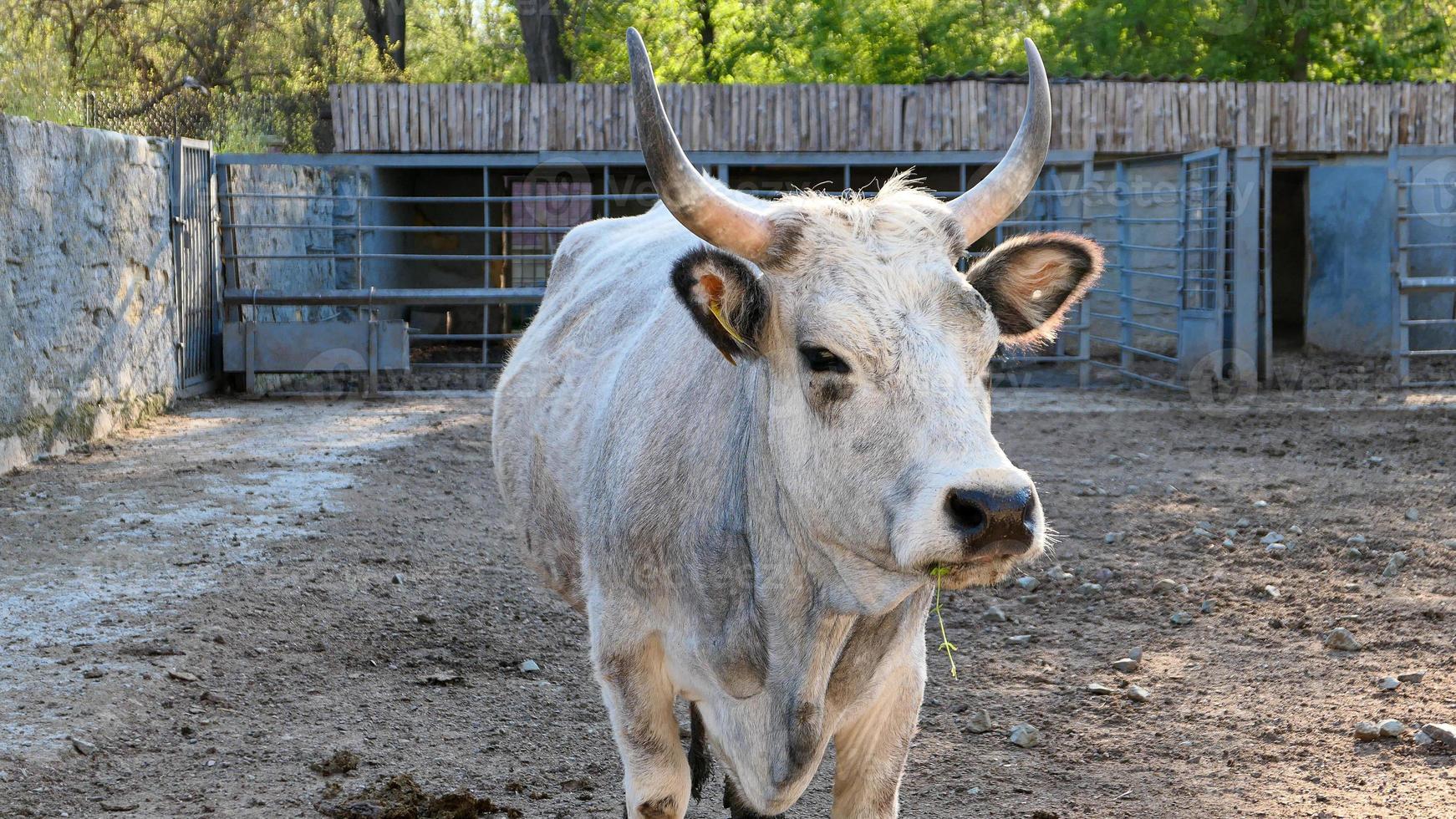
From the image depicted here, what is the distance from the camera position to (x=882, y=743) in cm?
305

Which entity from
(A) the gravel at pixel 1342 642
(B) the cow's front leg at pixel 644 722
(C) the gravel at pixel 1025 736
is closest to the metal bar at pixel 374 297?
(A) the gravel at pixel 1342 642

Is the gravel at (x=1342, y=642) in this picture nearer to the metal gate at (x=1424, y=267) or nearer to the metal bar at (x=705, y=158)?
the metal gate at (x=1424, y=267)

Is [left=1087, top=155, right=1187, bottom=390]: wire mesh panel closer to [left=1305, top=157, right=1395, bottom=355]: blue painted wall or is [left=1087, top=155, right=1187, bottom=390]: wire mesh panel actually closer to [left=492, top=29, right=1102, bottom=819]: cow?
[left=1305, top=157, right=1395, bottom=355]: blue painted wall

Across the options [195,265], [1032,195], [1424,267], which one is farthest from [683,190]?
[1424,267]

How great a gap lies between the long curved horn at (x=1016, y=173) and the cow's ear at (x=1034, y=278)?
0.25 ft

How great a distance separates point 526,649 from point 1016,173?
3.01m

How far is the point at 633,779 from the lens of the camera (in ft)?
10.3

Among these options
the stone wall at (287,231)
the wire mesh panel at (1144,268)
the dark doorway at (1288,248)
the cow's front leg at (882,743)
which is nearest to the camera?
the cow's front leg at (882,743)

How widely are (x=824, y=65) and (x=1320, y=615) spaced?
18.8 meters

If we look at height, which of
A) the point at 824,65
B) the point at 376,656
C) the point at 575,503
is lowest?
the point at 376,656

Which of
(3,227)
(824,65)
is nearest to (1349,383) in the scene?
(3,227)

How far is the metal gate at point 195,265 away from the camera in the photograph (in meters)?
11.3

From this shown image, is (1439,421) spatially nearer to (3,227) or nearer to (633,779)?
(633,779)

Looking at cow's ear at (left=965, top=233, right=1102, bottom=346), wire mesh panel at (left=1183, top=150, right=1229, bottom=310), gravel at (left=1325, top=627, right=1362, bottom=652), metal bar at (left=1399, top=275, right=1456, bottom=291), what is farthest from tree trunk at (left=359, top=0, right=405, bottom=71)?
cow's ear at (left=965, top=233, right=1102, bottom=346)
